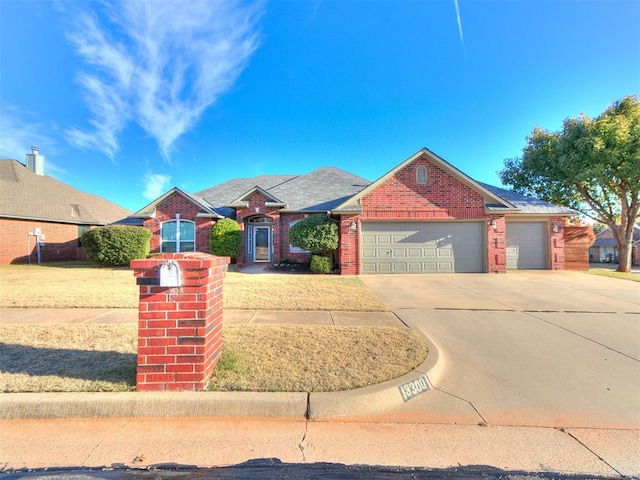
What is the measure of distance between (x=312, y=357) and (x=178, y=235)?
14.3 m

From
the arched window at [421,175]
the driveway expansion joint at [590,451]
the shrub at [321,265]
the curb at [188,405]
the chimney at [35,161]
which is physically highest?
the chimney at [35,161]

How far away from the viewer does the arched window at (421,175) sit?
12.4 metres

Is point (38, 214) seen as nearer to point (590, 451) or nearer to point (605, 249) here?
point (590, 451)

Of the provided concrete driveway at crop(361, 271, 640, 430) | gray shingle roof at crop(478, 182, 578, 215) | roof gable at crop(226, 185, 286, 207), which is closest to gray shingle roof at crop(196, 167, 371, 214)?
roof gable at crop(226, 185, 286, 207)

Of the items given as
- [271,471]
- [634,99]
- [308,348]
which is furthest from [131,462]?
Result: [634,99]

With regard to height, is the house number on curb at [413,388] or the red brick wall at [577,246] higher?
the red brick wall at [577,246]

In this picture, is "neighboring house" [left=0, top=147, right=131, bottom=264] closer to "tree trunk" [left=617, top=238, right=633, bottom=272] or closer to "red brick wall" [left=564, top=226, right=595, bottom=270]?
"red brick wall" [left=564, top=226, right=595, bottom=270]

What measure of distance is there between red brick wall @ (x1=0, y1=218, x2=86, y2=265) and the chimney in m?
7.00

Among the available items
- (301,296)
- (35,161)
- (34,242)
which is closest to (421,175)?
(301,296)

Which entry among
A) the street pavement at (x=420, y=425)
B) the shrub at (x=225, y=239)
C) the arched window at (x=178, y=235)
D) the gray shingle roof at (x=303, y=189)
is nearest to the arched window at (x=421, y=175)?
the gray shingle roof at (x=303, y=189)

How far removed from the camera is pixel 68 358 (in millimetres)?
3494

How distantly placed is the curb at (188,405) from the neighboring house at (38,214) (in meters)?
21.4

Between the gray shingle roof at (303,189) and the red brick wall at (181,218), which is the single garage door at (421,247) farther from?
the red brick wall at (181,218)

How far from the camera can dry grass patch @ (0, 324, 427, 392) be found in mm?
2920
